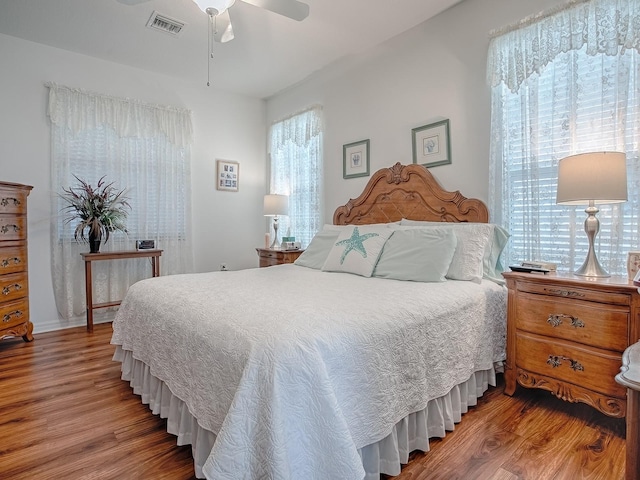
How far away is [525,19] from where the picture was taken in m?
2.37

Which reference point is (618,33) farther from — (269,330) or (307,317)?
(269,330)

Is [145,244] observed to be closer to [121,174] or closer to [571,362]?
[121,174]

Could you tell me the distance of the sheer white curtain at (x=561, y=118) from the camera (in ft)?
6.54

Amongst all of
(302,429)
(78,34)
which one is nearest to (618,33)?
(302,429)

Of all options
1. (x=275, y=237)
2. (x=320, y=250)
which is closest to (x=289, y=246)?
(x=275, y=237)

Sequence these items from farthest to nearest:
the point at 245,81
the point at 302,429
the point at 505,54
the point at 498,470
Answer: the point at 245,81
the point at 505,54
the point at 498,470
the point at 302,429

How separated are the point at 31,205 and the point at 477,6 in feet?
14.2

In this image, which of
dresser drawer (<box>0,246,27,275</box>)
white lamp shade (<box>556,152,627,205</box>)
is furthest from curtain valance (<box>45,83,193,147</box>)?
white lamp shade (<box>556,152,627,205</box>)

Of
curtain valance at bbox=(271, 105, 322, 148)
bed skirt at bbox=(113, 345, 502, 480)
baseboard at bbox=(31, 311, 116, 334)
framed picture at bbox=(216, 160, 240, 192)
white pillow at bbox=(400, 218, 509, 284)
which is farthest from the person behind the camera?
framed picture at bbox=(216, 160, 240, 192)

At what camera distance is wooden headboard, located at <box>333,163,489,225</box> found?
275 centimetres

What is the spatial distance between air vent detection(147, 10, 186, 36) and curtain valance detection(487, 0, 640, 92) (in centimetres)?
255

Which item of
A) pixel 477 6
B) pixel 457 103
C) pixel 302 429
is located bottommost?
pixel 302 429

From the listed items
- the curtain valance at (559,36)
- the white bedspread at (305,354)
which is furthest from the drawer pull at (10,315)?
the curtain valance at (559,36)

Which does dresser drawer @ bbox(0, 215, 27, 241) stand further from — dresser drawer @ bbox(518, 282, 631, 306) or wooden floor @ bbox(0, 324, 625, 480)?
dresser drawer @ bbox(518, 282, 631, 306)
